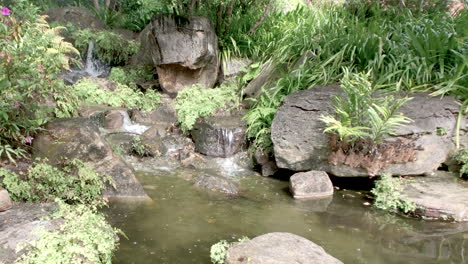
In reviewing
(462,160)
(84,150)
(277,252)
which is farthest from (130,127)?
(462,160)

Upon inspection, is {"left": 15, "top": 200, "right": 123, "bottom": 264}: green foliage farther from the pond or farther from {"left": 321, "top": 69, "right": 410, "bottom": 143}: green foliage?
{"left": 321, "top": 69, "right": 410, "bottom": 143}: green foliage

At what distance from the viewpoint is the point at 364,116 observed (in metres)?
5.80

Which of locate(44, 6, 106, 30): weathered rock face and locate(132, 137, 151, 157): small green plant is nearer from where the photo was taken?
locate(132, 137, 151, 157): small green plant

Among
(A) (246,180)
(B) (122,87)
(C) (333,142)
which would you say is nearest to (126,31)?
(B) (122,87)

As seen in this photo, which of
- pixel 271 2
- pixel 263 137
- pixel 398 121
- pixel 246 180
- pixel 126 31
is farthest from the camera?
pixel 126 31

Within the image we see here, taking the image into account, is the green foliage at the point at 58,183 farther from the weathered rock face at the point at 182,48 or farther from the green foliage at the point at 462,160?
the green foliage at the point at 462,160

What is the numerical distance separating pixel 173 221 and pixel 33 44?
294 centimetres

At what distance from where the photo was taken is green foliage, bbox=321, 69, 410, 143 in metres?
5.50

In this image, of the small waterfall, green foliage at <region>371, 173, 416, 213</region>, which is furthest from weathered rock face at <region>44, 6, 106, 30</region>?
green foliage at <region>371, 173, 416, 213</region>

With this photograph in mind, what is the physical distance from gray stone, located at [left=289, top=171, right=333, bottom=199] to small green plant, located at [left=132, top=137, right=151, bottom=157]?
8.82ft

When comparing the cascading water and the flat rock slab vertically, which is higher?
the cascading water

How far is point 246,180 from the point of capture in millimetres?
6355

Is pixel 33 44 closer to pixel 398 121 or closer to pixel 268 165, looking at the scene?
pixel 268 165

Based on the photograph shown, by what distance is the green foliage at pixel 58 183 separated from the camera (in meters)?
4.37
